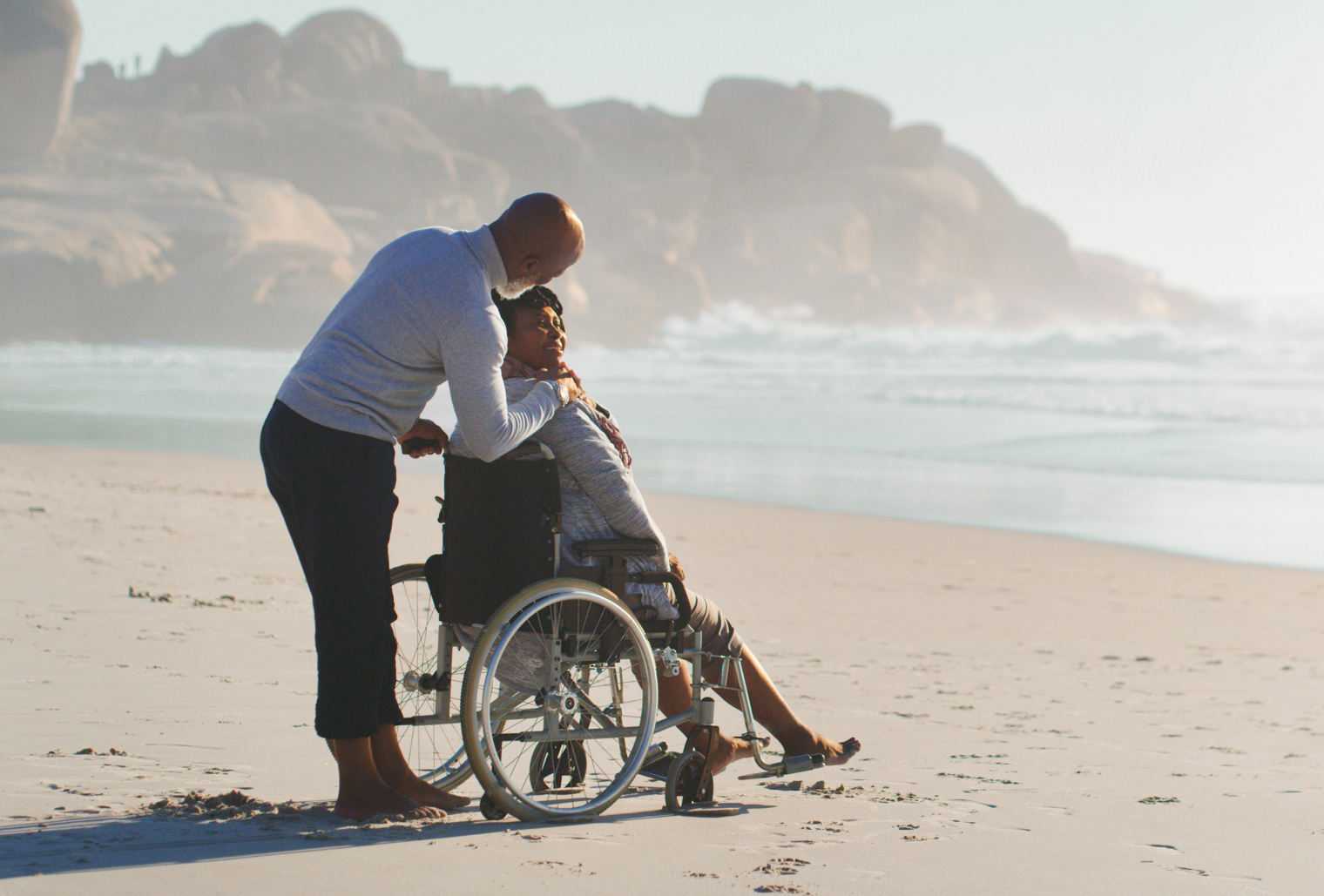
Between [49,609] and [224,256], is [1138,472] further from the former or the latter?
[224,256]

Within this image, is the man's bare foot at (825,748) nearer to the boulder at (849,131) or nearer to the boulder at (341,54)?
the boulder at (341,54)

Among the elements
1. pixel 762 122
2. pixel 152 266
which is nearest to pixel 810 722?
pixel 152 266

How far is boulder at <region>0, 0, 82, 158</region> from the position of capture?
95.9m

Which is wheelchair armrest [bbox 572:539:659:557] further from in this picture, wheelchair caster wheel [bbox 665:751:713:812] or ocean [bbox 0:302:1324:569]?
ocean [bbox 0:302:1324:569]

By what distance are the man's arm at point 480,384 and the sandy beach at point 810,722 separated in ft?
2.53

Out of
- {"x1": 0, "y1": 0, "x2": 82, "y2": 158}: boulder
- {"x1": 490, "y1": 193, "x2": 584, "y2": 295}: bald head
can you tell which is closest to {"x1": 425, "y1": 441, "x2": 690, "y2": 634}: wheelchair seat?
{"x1": 490, "y1": 193, "x2": 584, "y2": 295}: bald head

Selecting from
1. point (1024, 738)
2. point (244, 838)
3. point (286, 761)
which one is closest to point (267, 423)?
point (244, 838)

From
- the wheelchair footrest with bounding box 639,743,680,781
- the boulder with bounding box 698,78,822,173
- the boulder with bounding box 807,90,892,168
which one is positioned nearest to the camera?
the wheelchair footrest with bounding box 639,743,680,781

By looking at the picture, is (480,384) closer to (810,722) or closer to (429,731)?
(429,731)

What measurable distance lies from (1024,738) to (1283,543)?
6200 millimetres

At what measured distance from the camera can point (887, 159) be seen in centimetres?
17750

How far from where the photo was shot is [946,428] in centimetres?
1898

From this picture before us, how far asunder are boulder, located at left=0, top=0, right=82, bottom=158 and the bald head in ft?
351

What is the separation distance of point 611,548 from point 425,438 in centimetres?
46
